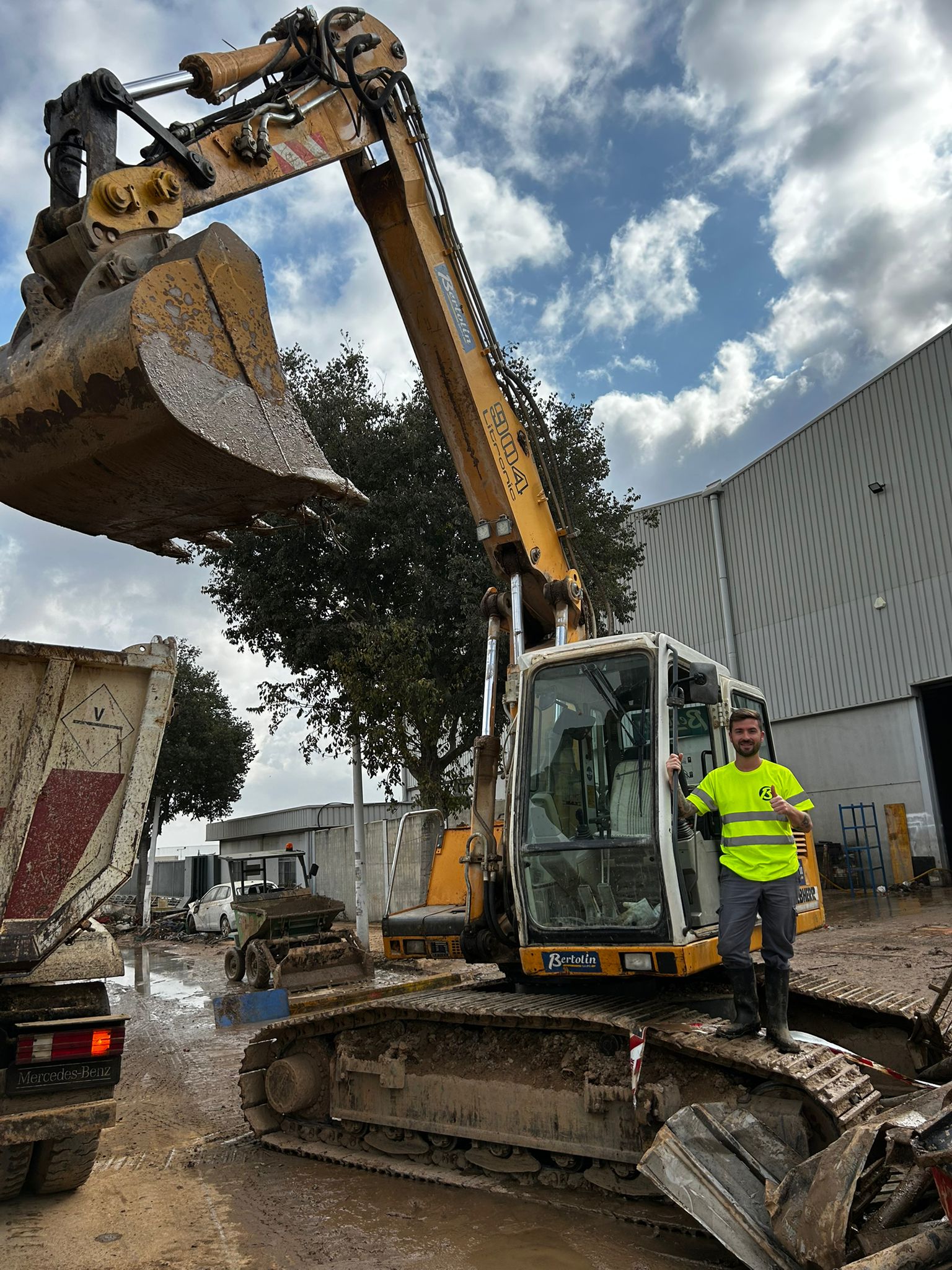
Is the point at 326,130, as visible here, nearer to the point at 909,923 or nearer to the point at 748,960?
the point at 748,960

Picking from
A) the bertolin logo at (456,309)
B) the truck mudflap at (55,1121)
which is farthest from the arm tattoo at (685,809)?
the bertolin logo at (456,309)

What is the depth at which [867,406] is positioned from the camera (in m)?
23.2

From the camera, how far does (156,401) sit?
367cm

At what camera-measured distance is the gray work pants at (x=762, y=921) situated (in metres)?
4.77

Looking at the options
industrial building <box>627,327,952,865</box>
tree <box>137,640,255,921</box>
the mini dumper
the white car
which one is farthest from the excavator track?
tree <box>137,640,255,921</box>

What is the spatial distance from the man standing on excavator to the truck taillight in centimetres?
311

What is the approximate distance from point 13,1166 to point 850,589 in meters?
22.4

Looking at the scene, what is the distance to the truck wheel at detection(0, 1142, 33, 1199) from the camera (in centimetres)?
508

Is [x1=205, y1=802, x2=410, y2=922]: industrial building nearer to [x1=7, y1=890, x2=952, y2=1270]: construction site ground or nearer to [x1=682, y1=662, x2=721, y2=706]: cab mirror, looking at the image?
[x1=7, y1=890, x2=952, y2=1270]: construction site ground

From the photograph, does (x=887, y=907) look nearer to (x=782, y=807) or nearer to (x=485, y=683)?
(x=485, y=683)

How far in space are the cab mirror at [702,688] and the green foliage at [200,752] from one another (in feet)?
95.4

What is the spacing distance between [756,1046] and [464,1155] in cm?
200

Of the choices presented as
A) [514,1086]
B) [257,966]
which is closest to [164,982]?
[257,966]

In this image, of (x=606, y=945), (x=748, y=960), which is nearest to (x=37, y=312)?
(x=606, y=945)
